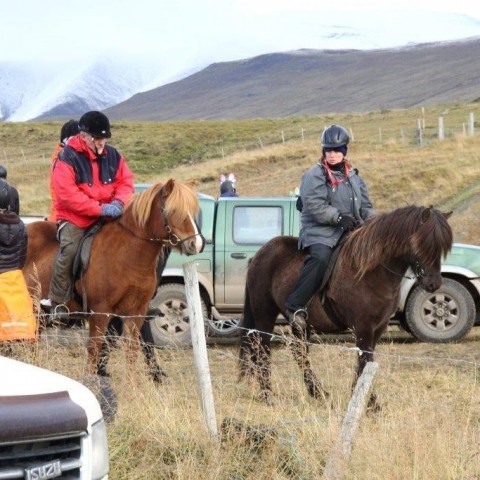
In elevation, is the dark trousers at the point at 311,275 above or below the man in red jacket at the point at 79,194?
below

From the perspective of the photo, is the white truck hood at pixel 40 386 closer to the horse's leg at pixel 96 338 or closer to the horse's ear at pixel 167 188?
the horse's leg at pixel 96 338

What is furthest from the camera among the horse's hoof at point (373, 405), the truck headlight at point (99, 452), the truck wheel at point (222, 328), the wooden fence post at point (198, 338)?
the truck wheel at point (222, 328)

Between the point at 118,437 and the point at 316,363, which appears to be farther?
the point at 316,363

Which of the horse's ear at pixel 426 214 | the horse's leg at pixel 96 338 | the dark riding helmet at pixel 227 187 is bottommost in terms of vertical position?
the horse's leg at pixel 96 338

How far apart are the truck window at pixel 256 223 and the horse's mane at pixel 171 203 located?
13.8ft

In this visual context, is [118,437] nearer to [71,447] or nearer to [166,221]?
[71,447]

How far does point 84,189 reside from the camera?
9.80 m

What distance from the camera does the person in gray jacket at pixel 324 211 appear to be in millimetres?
9609

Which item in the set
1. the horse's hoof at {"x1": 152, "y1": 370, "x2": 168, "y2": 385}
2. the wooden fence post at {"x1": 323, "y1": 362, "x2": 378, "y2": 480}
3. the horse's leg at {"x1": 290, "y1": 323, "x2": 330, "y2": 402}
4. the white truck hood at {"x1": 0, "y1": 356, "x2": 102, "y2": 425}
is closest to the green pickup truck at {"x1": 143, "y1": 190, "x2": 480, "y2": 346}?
the horse's hoof at {"x1": 152, "y1": 370, "x2": 168, "y2": 385}

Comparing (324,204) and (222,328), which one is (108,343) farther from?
(222,328)

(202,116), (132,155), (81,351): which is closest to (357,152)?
(132,155)

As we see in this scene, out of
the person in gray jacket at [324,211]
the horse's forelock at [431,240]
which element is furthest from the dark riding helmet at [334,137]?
the horse's forelock at [431,240]

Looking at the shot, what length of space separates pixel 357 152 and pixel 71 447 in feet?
125

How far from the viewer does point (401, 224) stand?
939cm
